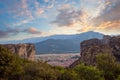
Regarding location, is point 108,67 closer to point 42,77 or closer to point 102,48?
point 42,77

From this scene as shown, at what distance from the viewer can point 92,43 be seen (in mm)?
87625

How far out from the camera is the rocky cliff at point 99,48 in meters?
79.7

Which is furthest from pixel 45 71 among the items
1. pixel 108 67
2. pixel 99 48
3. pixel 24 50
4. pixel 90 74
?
pixel 24 50

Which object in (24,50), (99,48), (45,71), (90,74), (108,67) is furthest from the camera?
(24,50)

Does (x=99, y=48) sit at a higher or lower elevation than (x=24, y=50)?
higher

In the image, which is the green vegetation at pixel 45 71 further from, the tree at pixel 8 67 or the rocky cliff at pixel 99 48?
the rocky cliff at pixel 99 48

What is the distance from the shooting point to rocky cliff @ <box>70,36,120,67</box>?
79688mm

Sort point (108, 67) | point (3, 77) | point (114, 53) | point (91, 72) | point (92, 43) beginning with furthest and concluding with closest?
point (92, 43) → point (114, 53) → point (108, 67) → point (91, 72) → point (3, 77)

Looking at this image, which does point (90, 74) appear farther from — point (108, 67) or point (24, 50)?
point (24, 50)

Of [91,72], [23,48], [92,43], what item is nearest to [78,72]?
[91,72]

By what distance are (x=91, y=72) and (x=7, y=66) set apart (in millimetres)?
15471

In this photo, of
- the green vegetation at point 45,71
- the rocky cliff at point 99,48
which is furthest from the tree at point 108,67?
the rocky cliff at point 99,48

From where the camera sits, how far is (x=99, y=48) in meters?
81.4

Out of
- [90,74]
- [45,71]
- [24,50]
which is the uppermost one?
[24,50]
